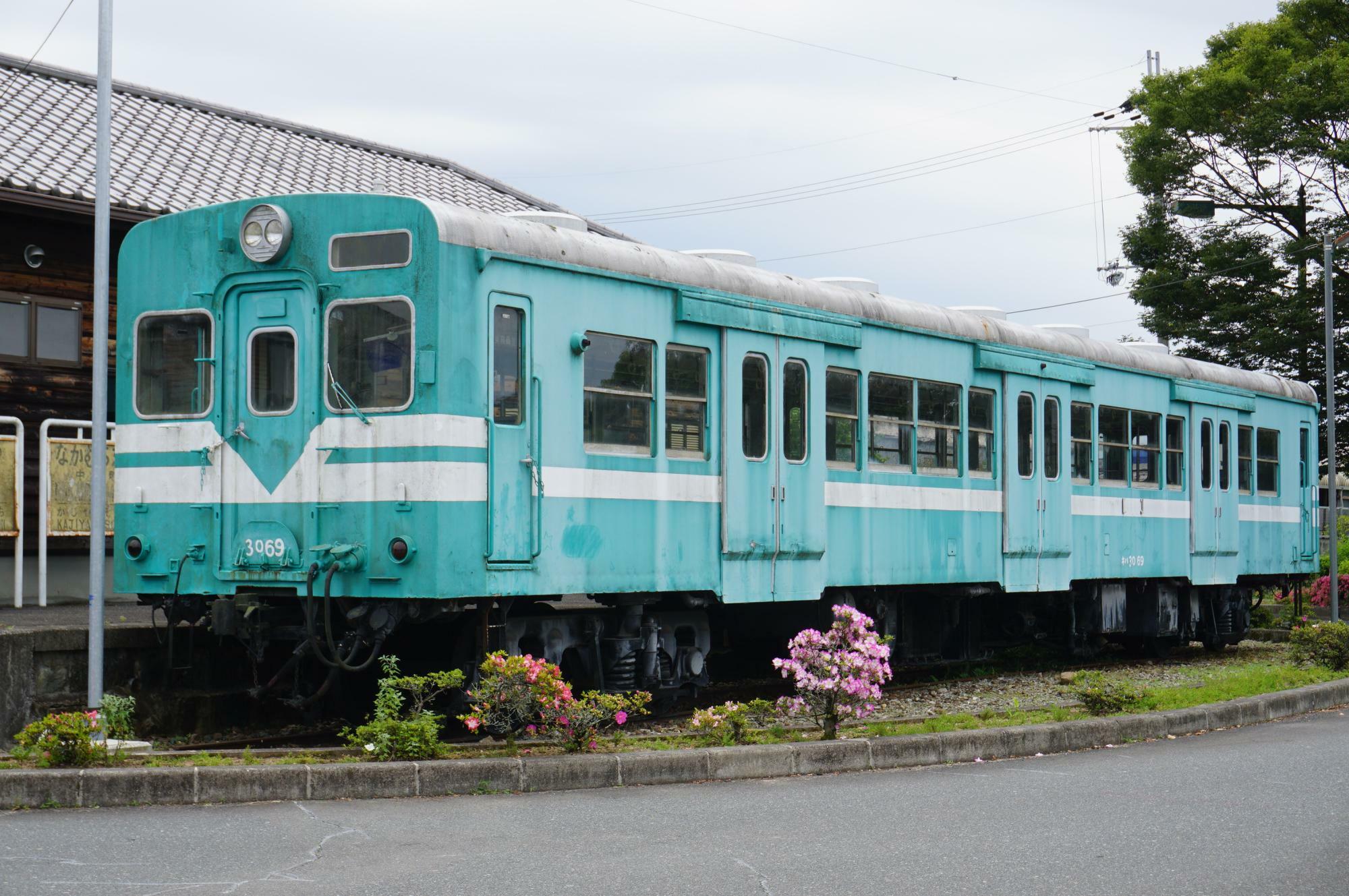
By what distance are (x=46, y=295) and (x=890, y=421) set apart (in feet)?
26.9

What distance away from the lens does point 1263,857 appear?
266 inches

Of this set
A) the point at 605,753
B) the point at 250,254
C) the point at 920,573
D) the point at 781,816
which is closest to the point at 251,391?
the point at 250,254

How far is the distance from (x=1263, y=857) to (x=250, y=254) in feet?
22.9

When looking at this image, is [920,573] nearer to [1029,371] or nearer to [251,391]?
[1029,371]

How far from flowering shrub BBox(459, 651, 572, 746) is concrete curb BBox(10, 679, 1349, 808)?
11.9 inches

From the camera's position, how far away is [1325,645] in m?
14.9

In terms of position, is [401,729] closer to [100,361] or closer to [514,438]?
[514,438]

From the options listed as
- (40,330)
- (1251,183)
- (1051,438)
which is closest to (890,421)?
(1051,438)

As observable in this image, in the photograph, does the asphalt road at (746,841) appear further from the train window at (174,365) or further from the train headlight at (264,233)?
the train headlight at (264,233)

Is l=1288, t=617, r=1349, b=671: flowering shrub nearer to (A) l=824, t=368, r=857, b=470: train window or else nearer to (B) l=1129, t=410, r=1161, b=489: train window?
(B) l=1129, t=410, r=1161, b=489: train window

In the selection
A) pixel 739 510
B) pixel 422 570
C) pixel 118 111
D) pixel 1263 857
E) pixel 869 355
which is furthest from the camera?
pixel 118 111

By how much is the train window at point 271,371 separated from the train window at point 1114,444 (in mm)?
9482

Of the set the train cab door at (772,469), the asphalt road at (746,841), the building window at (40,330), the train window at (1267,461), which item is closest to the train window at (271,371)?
the asphalt road at (746,841)

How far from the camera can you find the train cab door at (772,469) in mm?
11461
